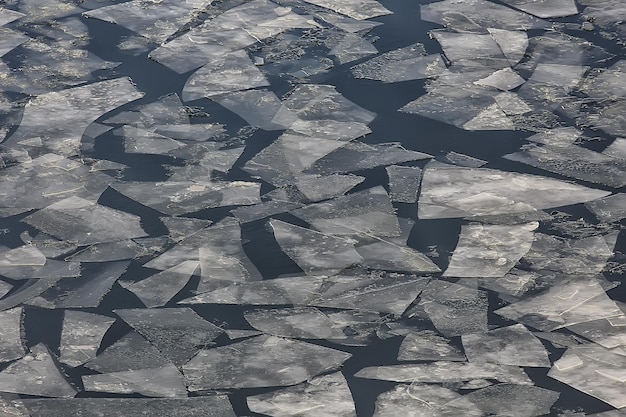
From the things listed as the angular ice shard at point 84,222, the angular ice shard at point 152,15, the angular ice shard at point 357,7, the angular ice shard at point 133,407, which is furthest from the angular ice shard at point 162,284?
the angular ice shard at point 357,7

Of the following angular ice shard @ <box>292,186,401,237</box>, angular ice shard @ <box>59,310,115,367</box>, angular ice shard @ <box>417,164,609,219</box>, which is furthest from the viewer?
angular ice shard @ <box>417,164,609,219</box>

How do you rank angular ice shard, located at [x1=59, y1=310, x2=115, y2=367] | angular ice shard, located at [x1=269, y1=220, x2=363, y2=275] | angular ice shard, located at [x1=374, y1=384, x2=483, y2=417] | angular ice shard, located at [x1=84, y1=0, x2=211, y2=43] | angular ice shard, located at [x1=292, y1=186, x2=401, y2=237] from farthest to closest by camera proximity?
angular ice shard, located at [x1=84, y1=0, x2=211, y2=43], angular ice shard, located at [x1=292, y1=186, x2=401, y2=237], angular ice shard, located at [x1=269, y1=220, x2=363, y2=275], angular ice shard, located at [x1=59, y1=310, x2=115, y2=367], angular ice shard, located at [x1=374, y1=384, x2=483, y2=417]

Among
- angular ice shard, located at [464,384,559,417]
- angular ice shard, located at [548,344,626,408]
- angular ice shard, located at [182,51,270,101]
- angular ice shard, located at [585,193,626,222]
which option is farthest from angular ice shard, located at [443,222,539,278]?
angular ice shard, located at [182,51,270,101]

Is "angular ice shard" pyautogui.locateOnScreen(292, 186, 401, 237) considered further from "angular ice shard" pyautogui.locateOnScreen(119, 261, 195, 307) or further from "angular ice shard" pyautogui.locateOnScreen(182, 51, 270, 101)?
"angular ice shard" pyautogui.locateOnScreen(182, 51, 270, 101)

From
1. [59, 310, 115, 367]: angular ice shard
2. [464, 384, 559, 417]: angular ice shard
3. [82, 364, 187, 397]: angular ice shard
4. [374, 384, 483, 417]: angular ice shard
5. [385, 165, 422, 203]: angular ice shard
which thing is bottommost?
[59, 310, 115, 367]: angular ice shard

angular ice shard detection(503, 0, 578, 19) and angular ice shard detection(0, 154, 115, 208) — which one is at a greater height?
angular ice shard detection(503, 0, 578, 19)

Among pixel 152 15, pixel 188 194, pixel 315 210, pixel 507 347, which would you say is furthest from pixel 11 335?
pixel 152 15

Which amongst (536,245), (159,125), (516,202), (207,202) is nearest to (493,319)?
(536,245)
